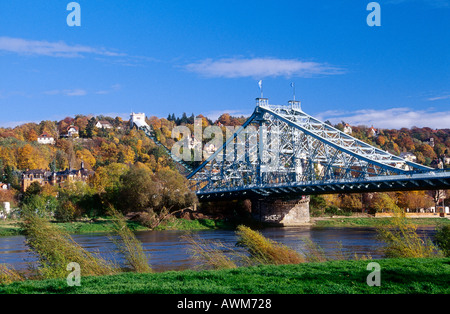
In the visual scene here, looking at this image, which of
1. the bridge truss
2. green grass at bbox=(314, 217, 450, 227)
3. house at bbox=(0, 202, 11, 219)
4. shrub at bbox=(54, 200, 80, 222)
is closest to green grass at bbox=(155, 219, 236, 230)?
the bridge truss

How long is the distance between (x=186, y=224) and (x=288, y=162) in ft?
50.7

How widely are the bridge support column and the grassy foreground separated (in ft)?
123

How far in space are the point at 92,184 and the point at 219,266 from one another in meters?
43.8

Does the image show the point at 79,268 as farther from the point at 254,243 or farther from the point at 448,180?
the point at 448,180

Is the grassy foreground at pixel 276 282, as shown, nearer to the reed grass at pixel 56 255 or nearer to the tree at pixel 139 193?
the reed grass at pixel 56 255

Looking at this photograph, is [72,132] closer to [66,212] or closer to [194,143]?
[194,143]

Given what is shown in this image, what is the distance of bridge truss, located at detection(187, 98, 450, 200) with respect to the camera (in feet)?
141

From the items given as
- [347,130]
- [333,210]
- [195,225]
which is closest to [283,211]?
[333,210]

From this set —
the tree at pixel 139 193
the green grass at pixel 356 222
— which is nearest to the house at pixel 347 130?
the green grass at pixel 356 222

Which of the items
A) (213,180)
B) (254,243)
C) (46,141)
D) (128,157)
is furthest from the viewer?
(46,141)

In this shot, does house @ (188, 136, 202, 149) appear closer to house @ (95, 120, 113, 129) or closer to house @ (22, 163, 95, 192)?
house @ (22, 163, 95, 192)

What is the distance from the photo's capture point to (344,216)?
54.3 m
